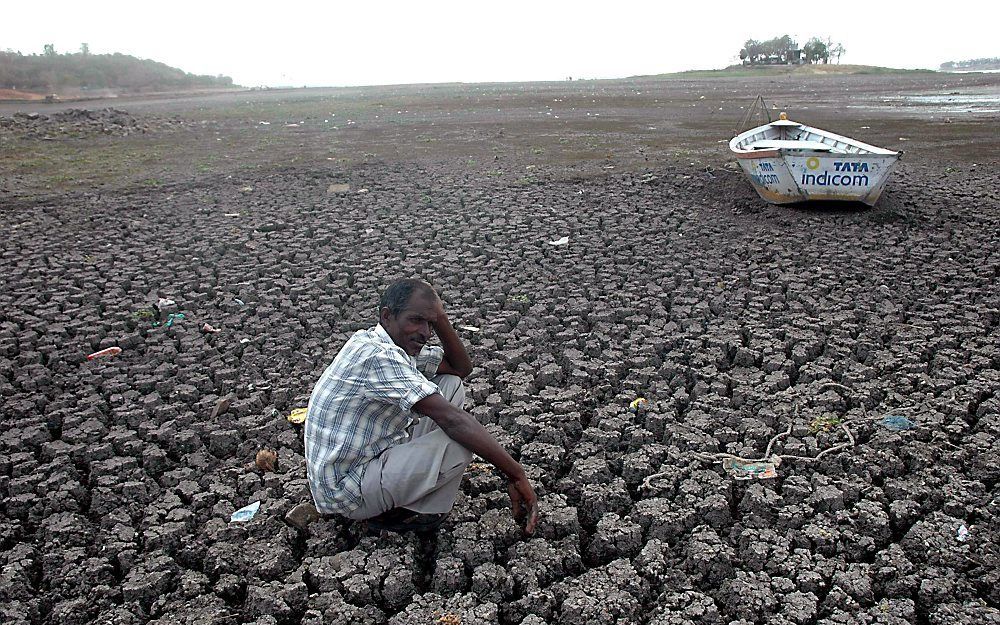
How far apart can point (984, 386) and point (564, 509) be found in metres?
2.55

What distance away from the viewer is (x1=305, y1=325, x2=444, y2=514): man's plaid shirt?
269 centimetres

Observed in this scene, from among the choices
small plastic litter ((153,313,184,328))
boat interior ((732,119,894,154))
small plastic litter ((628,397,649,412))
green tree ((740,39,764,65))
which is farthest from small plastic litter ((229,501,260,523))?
green tree ((740,39,764,65))

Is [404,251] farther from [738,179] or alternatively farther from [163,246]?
[738,179]

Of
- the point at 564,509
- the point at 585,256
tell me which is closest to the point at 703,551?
the point at 564,509

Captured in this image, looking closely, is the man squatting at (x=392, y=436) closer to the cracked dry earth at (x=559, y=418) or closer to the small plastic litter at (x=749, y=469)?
the cracked dry earth at (x=559, y=418)

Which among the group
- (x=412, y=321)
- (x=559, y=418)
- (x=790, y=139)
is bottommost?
(x=559, y=418)

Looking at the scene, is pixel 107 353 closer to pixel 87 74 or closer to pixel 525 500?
pixel 525 500

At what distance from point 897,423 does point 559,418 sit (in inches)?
66.2

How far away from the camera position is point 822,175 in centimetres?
779

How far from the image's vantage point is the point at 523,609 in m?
2.71

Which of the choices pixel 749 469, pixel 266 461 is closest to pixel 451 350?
pixel 266 461

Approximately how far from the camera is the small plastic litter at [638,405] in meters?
4.06

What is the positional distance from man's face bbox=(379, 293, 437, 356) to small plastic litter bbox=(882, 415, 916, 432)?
7.86ft

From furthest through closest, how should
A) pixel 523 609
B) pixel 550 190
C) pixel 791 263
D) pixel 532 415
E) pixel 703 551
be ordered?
pixel 550 190 < pixel 791 263 < pixel 532 415 < pixel 703 551 < pixel 523 609
